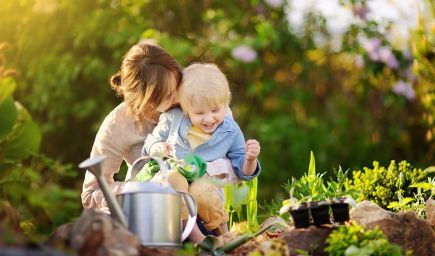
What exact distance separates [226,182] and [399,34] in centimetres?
494

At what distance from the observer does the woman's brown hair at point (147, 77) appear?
152 inches

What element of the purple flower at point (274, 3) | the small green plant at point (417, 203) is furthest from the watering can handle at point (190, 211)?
the purple flower at point (274, 3)

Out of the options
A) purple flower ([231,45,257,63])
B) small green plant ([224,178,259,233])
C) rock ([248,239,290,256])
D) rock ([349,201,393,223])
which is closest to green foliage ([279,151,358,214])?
small green plant ([224,178,259,233])

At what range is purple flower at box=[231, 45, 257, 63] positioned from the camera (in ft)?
23.1

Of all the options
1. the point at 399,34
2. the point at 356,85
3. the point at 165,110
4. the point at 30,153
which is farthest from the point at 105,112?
the point at 30,153

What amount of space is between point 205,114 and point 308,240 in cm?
77

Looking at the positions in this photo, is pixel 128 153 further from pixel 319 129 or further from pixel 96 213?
pixel 319 129

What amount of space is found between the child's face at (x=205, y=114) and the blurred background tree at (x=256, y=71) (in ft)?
11.1

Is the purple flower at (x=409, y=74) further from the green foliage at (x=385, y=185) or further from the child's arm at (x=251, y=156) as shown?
the child's arm at (x=251, y=156)

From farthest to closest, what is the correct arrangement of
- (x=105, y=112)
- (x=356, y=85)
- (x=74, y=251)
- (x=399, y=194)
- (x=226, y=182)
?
(x=356, y=85) < (x=105, y=112) < (x=399, y=194) < (x=226, y=182) < (x=74, y=251)

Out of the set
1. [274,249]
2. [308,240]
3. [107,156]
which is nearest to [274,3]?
[107,156]

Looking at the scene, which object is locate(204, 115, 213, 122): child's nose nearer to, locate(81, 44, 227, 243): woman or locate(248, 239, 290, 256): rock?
locate(81, 44, 227, 243): woman

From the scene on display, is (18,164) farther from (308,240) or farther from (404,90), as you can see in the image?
(404,90)

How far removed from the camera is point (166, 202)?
3045 millimetres
